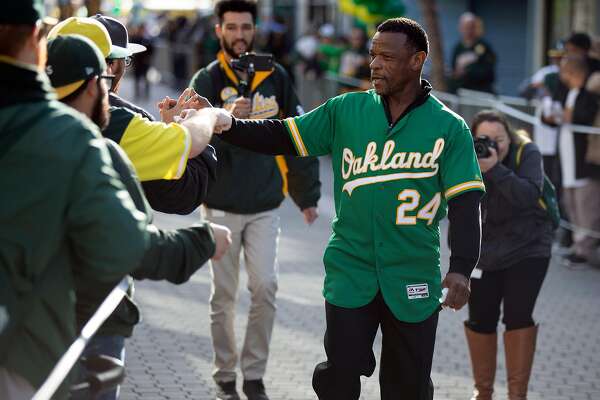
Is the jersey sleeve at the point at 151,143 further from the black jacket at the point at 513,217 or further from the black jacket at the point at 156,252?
the black jacket at the point at 513,217

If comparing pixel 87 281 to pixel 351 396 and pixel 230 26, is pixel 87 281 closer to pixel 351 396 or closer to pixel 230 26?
pixel 351 396

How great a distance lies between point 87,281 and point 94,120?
595 mm

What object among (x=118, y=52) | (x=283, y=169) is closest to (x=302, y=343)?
(x=283, y=169)

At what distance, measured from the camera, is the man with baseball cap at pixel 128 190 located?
11.8ft

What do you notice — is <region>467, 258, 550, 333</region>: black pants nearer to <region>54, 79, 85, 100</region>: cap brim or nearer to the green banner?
<region>54, 79, 85, 100</region>: cap brim

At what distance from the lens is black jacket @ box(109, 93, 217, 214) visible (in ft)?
14.6

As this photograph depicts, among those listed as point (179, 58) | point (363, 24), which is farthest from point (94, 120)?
point (179, 58)

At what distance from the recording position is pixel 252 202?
6684 mm

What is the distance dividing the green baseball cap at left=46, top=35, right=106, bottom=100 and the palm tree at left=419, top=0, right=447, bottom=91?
44.6 feet

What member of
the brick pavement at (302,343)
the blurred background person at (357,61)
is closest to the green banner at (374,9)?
the blurred background person at (357,61)

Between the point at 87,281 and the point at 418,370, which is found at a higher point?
the point at 87,281

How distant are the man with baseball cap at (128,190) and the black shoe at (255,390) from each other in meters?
2.86

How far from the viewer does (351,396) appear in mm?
4988

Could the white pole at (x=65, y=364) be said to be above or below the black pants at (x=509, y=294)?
above
